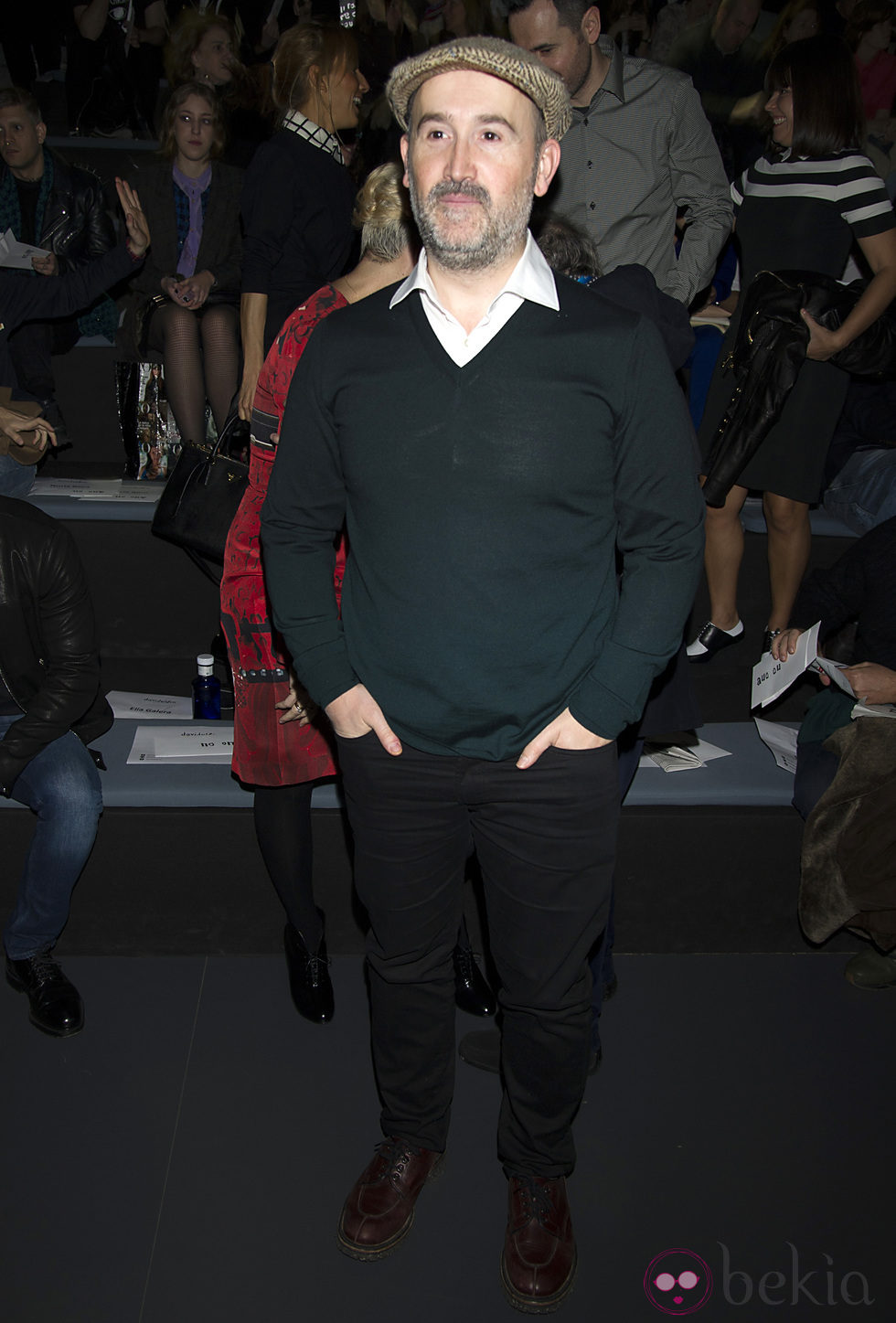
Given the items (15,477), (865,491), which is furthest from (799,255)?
(15,477)

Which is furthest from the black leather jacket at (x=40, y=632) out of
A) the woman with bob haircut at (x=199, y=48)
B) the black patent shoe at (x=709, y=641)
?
the woman with bob haircut at (x=199, y=48)

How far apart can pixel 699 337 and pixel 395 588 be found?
2.45 meters

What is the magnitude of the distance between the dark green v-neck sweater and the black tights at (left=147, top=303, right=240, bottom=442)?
2.16m

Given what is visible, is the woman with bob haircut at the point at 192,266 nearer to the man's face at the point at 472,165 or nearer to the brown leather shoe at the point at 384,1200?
the man's face at the point at 472,165

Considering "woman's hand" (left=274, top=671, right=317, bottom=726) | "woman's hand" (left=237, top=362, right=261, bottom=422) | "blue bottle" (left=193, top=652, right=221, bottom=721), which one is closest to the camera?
"woman's hand" (left=274, top=671, right=317, bottom=726)

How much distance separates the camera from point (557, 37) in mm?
2367

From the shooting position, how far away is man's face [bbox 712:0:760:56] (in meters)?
4.44

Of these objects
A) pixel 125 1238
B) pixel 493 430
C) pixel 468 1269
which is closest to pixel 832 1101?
pixel 468 1269

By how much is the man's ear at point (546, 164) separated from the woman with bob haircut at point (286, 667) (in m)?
0.36

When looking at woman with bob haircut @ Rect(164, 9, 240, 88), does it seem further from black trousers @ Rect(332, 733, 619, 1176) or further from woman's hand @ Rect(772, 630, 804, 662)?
black trousers @ Rect(332, 733, 619, 1176)

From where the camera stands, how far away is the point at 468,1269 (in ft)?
5.42

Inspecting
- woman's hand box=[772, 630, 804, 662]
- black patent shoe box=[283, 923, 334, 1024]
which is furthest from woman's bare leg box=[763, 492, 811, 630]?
black patent shoe box=[283, 923, 334, 1024]

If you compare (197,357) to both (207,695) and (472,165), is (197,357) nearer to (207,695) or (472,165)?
(207,695)

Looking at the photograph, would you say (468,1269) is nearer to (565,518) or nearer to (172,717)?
(565,518)
